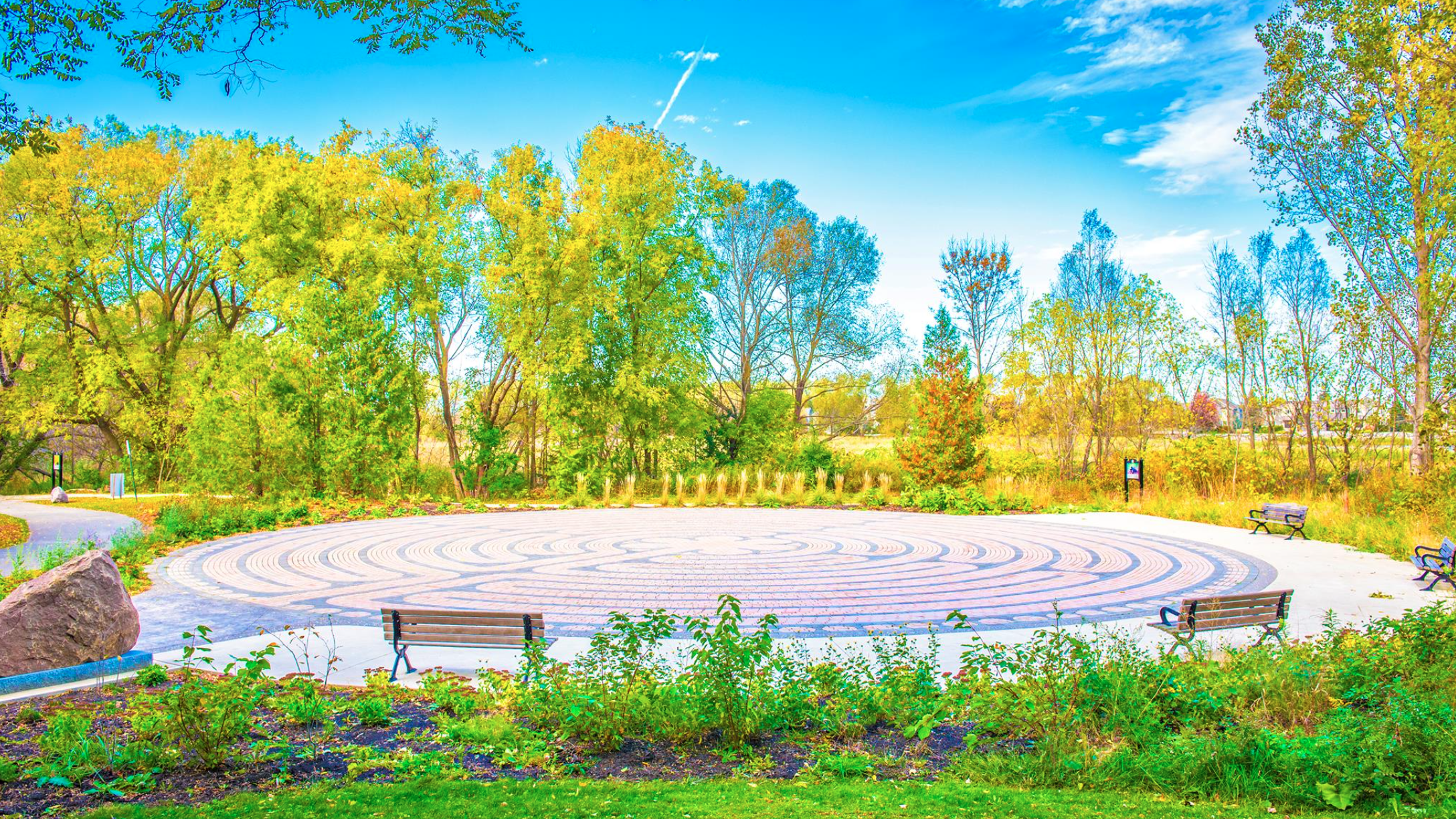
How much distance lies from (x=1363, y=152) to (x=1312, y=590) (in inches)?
501

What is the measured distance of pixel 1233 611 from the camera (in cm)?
614

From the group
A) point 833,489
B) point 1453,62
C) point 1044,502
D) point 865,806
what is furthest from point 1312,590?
point 833,489

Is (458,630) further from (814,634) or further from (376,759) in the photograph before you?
(814,634)

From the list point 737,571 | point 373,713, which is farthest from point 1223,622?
point 373,713

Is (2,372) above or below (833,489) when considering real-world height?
above

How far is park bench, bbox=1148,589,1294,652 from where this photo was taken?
19.6 feet

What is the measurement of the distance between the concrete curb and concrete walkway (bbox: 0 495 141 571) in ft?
21.0

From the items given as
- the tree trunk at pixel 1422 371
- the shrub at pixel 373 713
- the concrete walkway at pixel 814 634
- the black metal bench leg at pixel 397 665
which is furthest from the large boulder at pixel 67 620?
the tree trunk at pixel 1422 371

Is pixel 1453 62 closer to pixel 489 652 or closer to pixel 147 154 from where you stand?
pixel 489 652

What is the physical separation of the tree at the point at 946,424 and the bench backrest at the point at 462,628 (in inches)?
623

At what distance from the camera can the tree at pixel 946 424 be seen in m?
20.1

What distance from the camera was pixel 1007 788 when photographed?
13.1 ft

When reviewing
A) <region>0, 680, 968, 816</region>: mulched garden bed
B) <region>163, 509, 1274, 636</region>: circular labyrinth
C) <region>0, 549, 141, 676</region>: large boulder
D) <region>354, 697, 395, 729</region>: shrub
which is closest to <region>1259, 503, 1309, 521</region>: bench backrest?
<region>163, 509, 1274, 636</region>: circular labyrinth

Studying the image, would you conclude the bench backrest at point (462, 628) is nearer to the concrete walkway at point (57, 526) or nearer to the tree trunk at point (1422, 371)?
the concrete walkway at point (57, 526)
